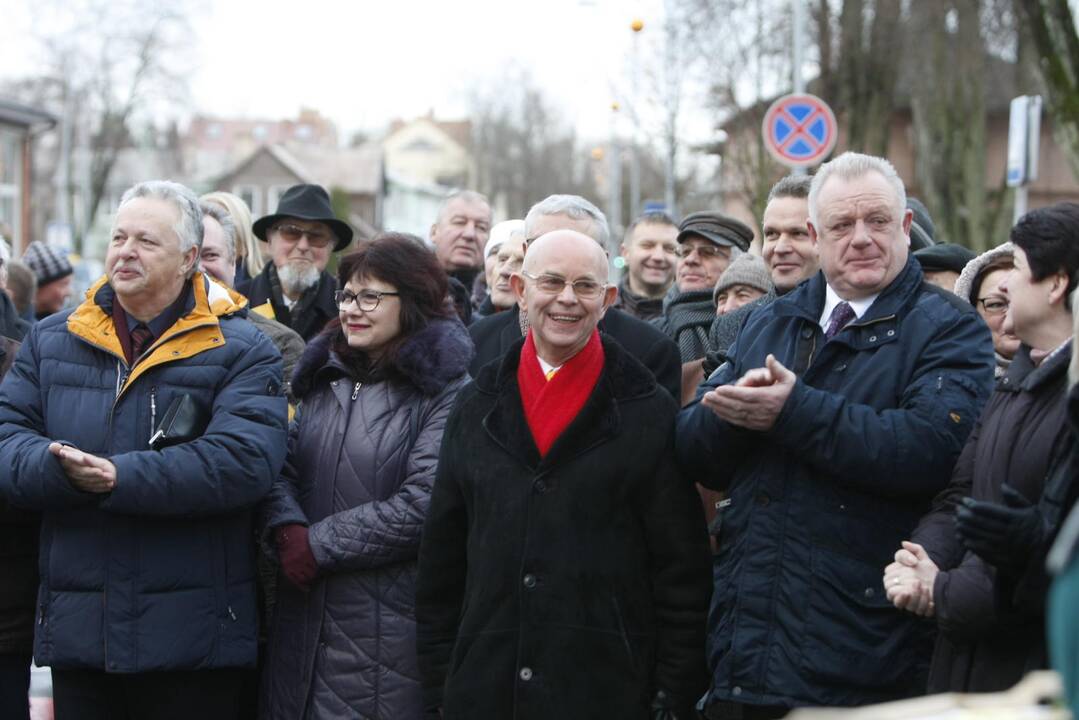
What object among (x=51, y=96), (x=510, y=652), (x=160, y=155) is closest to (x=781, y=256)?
(x=510, y=652)

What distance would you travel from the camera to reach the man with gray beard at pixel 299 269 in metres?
6.92

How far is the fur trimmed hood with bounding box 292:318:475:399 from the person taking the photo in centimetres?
488

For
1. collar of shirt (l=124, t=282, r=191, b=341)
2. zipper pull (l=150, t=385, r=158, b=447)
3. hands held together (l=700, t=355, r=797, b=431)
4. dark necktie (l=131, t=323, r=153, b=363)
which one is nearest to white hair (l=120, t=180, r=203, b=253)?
collar of shirt (l=124, t=282, r=191, b=341)

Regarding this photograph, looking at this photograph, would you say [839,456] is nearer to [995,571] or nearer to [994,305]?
[995,571]

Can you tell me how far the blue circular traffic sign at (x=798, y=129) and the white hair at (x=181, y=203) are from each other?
33.5ft

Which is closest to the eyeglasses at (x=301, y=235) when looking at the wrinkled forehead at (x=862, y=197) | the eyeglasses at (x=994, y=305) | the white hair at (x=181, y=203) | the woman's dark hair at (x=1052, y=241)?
the white hair at (x=181, y=203)

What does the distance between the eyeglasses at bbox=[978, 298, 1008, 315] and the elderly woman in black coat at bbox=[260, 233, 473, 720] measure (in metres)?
2.09

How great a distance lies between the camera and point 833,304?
13.6ft

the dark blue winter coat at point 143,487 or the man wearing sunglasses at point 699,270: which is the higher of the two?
the man wearing sunglasses at point 699,270

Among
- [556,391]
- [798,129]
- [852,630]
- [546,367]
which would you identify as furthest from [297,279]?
[798,129]

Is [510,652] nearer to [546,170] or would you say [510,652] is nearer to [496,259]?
[496,259]

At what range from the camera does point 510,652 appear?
13.5ft

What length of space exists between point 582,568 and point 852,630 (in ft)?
2.62

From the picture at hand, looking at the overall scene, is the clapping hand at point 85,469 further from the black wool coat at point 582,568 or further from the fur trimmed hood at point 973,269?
the fur trimmed hood at point 973,269
